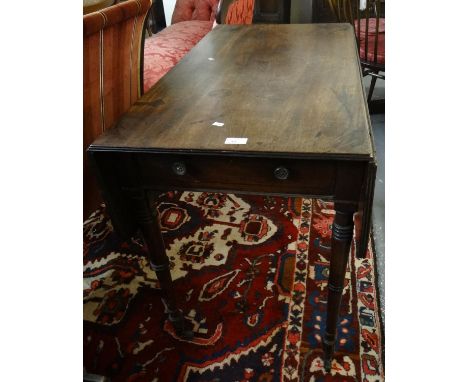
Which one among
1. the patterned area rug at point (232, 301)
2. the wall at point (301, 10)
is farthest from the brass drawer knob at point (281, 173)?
the wall at point (301, 10)

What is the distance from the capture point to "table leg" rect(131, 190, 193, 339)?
2.77 ft

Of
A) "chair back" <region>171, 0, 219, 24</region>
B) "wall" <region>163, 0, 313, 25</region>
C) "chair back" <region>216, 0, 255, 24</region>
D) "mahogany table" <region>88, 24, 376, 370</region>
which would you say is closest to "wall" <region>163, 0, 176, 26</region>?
"wall" <region>163, 0, 313, 25</region>

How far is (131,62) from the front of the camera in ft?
3.82

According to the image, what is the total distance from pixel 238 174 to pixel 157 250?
34 centimetres

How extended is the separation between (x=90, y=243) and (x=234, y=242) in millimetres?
592

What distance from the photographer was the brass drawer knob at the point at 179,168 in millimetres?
739

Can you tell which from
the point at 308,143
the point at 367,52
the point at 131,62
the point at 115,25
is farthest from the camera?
the point at 367,52

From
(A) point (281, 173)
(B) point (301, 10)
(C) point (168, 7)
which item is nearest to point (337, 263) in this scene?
(A) point (281, 173)

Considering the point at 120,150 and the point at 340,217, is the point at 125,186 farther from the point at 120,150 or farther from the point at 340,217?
the point at 340,217

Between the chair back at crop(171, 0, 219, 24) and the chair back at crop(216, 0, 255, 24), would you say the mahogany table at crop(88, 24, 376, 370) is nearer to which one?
the chair back at crop(216, 0, 255, 24)

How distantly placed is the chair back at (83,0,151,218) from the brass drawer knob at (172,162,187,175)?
24 cm

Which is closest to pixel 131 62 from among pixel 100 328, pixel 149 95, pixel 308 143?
pixel 149 95

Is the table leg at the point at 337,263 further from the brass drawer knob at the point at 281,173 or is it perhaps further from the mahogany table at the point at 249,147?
the brass drawer knob at the point at 281,173

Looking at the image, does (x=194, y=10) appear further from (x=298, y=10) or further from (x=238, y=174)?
(x=238, y=174)
